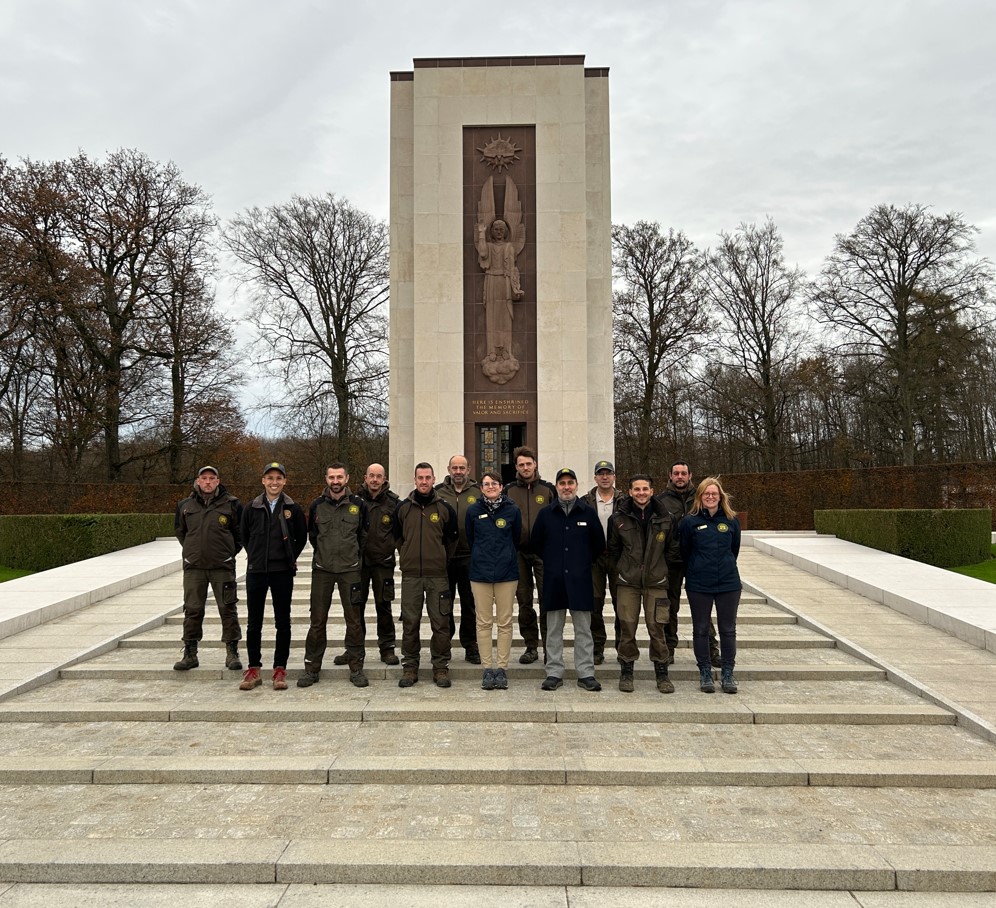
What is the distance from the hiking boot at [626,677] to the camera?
5929mm

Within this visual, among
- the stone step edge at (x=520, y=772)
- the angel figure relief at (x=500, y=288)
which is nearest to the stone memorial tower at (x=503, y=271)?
the angel figure relief at (x=500, y=288)

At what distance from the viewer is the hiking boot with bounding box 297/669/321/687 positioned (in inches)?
242

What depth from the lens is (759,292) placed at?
29.1 metres

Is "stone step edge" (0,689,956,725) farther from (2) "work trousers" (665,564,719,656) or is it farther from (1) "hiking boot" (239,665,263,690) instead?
(2) "work trousers" (665,564,719,656)

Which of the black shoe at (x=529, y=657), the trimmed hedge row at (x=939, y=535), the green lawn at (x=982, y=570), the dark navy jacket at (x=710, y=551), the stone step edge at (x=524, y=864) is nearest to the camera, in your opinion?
the stone step edge at (x=524, y=864)

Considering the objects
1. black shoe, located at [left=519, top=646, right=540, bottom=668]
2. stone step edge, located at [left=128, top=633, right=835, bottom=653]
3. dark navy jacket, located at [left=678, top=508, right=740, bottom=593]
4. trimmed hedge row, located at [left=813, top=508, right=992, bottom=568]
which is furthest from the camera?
trimmed hedge row, located at [left=813, top=508, right=992, bottom=568]

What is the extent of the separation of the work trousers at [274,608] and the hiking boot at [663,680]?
3.16m

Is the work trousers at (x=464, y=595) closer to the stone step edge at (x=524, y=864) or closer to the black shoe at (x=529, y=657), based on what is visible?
the black shoe at (x=529, y=657)

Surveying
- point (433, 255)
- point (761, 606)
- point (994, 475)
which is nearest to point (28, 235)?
point (433, 255)

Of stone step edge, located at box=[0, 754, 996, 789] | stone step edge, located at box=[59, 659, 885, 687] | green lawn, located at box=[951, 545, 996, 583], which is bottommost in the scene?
stone step edge, located at box=[0, 754, 996, 789]

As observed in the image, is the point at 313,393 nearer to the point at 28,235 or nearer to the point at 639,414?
the point at 28,235

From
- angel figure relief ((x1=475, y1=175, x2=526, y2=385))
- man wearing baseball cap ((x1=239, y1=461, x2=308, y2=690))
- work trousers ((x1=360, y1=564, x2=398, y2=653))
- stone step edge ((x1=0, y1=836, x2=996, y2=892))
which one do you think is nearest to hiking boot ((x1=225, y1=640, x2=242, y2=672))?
man wearing baseball cap ((x1=239, y1=461, x2=308, y2=690))

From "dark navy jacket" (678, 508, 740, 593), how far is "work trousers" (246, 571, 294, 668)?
340 cm

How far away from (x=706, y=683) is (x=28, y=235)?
2334cm
